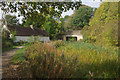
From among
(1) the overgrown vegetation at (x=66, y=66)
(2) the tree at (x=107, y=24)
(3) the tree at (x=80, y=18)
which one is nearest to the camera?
(1) the overgrown vegetation at (x=66, y=66)

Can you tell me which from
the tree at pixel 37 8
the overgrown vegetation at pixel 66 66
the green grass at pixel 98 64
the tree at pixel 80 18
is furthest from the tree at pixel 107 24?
the tree at pixel 80 18

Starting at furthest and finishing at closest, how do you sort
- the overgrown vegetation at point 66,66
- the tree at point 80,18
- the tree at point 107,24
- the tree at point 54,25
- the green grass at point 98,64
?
1. the tree at point 80,18
2. the tree at point 107,24
3. the tree at point 54,25
4. the green grass at point 98,64
5. the overgrown vegetation at point 66,66

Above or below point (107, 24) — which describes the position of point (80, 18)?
above

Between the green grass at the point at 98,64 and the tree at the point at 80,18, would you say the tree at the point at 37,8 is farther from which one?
the tree at the point at 80,18

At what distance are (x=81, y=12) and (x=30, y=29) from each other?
47.2 ft

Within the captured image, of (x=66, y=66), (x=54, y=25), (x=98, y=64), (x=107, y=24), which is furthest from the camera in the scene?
(x=107, y=24)

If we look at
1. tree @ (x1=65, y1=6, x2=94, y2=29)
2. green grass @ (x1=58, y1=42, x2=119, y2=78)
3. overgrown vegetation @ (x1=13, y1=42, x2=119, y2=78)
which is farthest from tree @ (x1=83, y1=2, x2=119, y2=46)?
tree @ (x1=65, y1=6, x2=94, y2=29)

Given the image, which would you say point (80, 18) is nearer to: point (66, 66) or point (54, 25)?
point (54, 25)

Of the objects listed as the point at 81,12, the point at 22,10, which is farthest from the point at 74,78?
the point at 81,12

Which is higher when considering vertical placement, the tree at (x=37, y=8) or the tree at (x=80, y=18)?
the tree at (x=80, y=18)

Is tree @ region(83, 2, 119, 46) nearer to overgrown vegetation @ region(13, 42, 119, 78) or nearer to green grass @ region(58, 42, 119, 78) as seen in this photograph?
green grass @ region(58, 42, 119, 78)

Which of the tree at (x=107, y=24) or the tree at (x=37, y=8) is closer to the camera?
the tree at (x=37, y=8)

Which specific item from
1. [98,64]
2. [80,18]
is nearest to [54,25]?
[98,64]

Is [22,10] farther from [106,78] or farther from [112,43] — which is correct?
[112,43]
